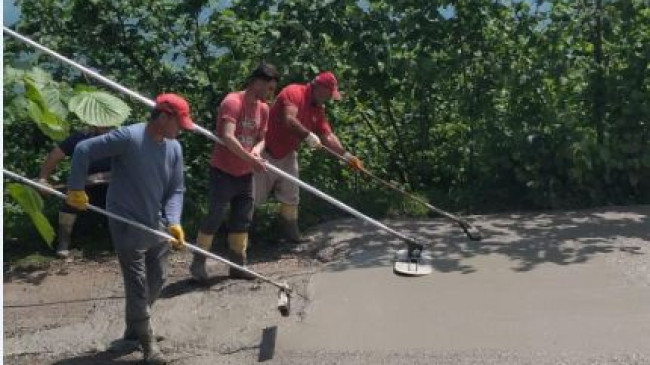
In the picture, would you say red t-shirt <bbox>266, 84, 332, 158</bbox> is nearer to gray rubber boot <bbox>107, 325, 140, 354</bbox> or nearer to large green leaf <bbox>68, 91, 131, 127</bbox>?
gray rubber boot <bbox>107, 325, 140, 354</bbox>

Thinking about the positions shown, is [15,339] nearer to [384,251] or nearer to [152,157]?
[152,157]

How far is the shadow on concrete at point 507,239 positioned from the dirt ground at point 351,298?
0.05ft

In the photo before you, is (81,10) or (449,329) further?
(81,10)

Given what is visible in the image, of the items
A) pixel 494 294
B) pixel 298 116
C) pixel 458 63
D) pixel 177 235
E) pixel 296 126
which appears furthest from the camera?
pixel 458 63

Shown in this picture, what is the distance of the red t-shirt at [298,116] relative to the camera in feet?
23.5

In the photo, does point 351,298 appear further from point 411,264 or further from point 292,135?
point 292,135

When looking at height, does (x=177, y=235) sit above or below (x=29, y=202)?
below

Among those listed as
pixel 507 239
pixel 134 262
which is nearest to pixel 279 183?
pixel 507 239

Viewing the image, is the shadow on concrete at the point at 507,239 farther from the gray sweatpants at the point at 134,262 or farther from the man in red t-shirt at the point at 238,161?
the gray sweatpants at the point at 134,262

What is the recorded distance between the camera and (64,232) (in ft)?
24.6

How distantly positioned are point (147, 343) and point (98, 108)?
2748 mm

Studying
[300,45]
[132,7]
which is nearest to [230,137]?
[300,45]

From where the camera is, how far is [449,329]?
210 inches

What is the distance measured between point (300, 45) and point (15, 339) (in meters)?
3.84
